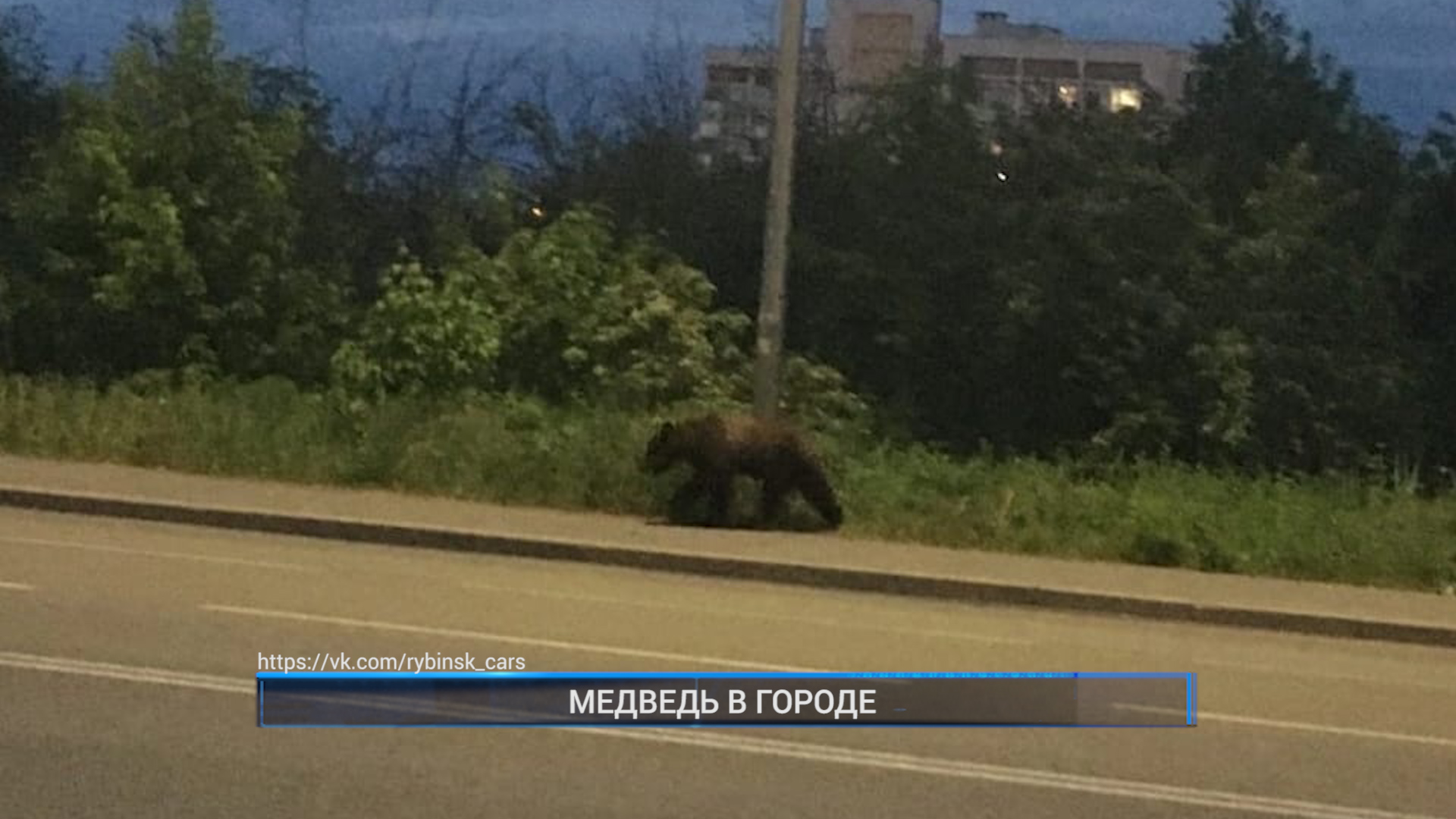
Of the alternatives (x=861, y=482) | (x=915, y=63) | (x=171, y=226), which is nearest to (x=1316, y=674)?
(x=861, y=482)

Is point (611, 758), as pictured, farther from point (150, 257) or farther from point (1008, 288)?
point (1008, 288)

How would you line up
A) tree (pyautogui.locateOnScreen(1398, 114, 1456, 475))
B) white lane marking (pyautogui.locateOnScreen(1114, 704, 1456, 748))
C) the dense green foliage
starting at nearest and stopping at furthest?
white lane marking (pyautogui.locateOnScreen(1114, 704, 1456, 748)), the dense green foliage, tree (pyautogui.locateOnScreen(1398, 114, 1456, 475))

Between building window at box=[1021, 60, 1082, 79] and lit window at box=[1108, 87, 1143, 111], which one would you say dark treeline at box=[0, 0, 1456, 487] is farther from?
building window at box=[1021, 60, 1082, 79]

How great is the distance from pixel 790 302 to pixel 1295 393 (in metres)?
7.09

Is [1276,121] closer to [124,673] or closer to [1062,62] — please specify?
[1062,62]

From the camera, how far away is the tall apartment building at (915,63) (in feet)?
113

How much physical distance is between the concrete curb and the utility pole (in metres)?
2.92

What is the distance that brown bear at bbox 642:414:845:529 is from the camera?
16.3m

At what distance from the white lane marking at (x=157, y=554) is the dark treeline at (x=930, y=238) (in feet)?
41.5

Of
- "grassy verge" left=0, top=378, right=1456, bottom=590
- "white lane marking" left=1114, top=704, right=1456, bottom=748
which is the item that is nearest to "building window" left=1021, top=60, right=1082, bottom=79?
"grassy verge" left=0, top=378, right=1456, bottom=590

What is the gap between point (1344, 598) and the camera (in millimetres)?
14695

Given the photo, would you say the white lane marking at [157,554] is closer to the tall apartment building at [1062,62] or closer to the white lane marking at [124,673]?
the white lane marking at [124,673]

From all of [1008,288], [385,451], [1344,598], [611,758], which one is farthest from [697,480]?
[1008,288]

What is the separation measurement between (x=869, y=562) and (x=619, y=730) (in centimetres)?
637
